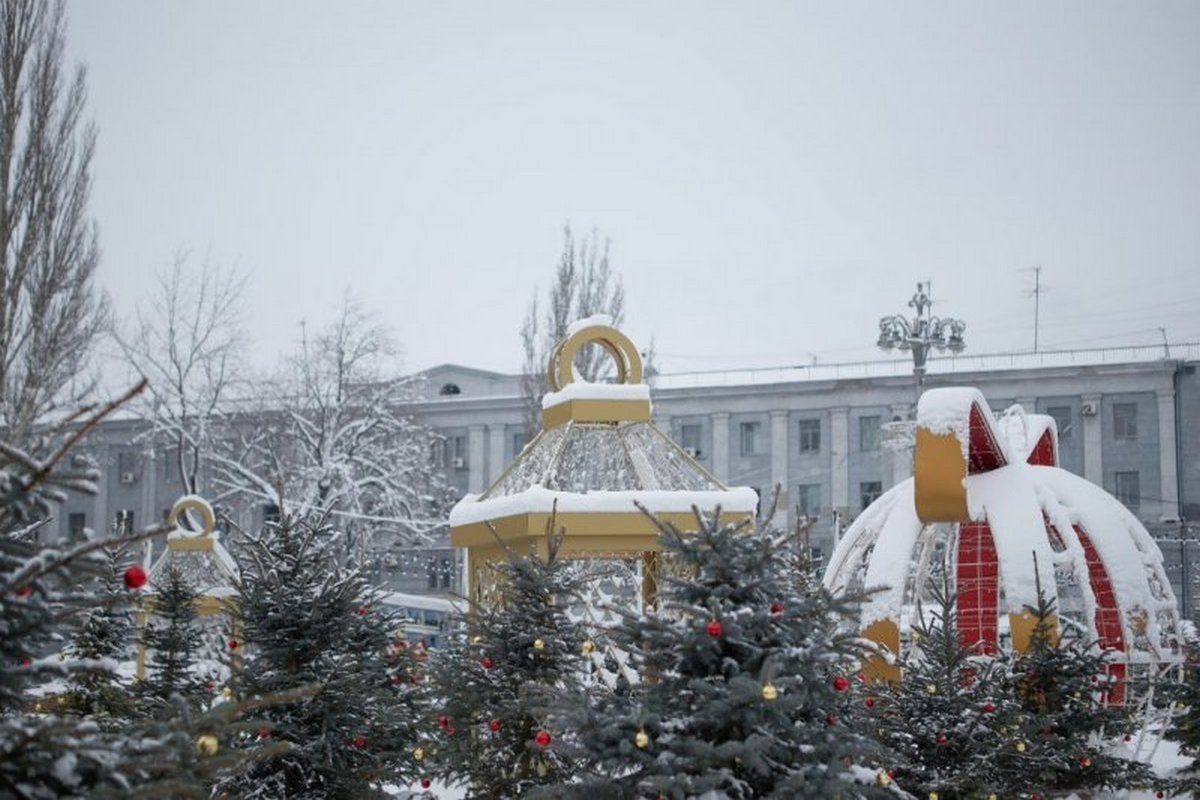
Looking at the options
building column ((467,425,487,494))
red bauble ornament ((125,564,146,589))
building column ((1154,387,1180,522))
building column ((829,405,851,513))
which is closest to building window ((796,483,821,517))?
building column ((829,405,851,513))

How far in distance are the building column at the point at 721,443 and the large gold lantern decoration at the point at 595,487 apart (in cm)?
3992

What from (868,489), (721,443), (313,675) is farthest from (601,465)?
(721,443)

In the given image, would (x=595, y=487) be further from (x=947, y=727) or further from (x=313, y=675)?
(x=313, y=675)

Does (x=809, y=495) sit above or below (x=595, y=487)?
above

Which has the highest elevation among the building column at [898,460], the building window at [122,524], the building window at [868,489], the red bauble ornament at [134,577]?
the building column at [898,460]

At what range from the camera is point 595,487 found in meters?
13.4

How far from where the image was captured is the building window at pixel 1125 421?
49188mm

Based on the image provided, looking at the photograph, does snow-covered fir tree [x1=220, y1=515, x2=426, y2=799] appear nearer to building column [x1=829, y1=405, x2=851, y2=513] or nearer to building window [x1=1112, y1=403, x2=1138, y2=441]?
building window [x1=1112, y1=403, x2=1138, y2=441]

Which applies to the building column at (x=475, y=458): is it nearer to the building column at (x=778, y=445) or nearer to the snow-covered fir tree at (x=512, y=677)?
the building column at (x=778, y=445)

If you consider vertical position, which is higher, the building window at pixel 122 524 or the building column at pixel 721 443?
the building column at pixel 721 443

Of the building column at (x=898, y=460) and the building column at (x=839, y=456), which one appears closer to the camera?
the building column at (x=898, y=460)

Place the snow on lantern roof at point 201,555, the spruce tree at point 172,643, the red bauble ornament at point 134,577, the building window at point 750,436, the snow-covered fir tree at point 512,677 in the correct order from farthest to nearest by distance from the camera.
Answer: the building window at point 750,436, the snow on lantern roof at point 201,555, the spruce tree at point 172,643, the snow-covered fir tree at point 512,677, the red bauble ornament at point 134,577

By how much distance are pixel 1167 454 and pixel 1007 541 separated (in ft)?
125

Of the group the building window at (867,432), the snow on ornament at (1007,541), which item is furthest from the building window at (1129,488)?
the snow on ornament at (1007,541)
